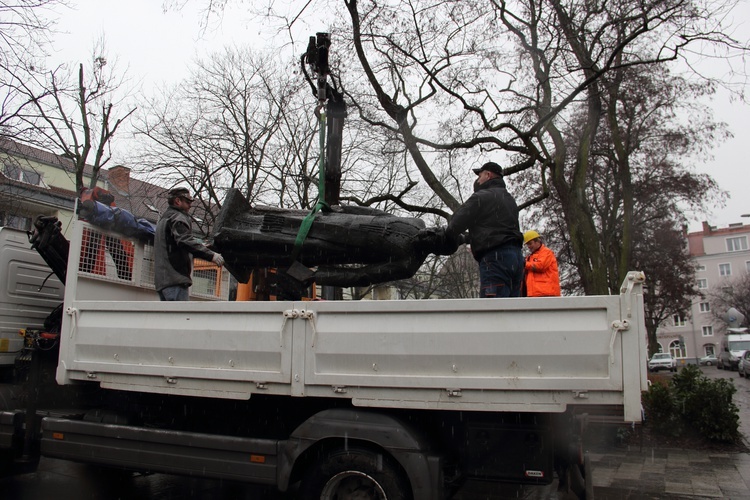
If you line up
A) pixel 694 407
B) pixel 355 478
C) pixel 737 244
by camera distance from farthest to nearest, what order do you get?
1. pixel 737 244
2. pixel 694 407
3. pixel 355 478

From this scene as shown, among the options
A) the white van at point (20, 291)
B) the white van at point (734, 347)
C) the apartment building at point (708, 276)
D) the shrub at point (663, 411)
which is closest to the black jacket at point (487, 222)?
the white van at point (20, 291)

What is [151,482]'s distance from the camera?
6.20m

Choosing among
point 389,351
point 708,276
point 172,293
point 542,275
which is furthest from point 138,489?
point 708,276

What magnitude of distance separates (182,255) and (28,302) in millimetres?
1666

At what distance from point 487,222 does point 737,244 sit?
81.0m

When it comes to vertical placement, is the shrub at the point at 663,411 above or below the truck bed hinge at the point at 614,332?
below

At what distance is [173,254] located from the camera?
5.38 metres

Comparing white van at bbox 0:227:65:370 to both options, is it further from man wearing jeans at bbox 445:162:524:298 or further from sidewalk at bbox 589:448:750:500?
sidewalk at bbox 589:448:750:500

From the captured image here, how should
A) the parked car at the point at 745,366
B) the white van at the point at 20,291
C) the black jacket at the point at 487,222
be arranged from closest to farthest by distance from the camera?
the black jacket at the point at 487,222, the white van at the point at 20,291, the parked car at the point at 745,366

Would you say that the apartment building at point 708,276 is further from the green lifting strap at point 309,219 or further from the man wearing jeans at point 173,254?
the man wearing jeans at point 173,254

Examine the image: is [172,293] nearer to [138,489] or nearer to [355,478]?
[138,489]

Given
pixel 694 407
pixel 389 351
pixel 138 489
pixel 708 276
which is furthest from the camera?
pixel 708 276

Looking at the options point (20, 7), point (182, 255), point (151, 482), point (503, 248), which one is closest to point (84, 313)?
point (182, 255)

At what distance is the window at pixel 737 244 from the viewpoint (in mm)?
71688
